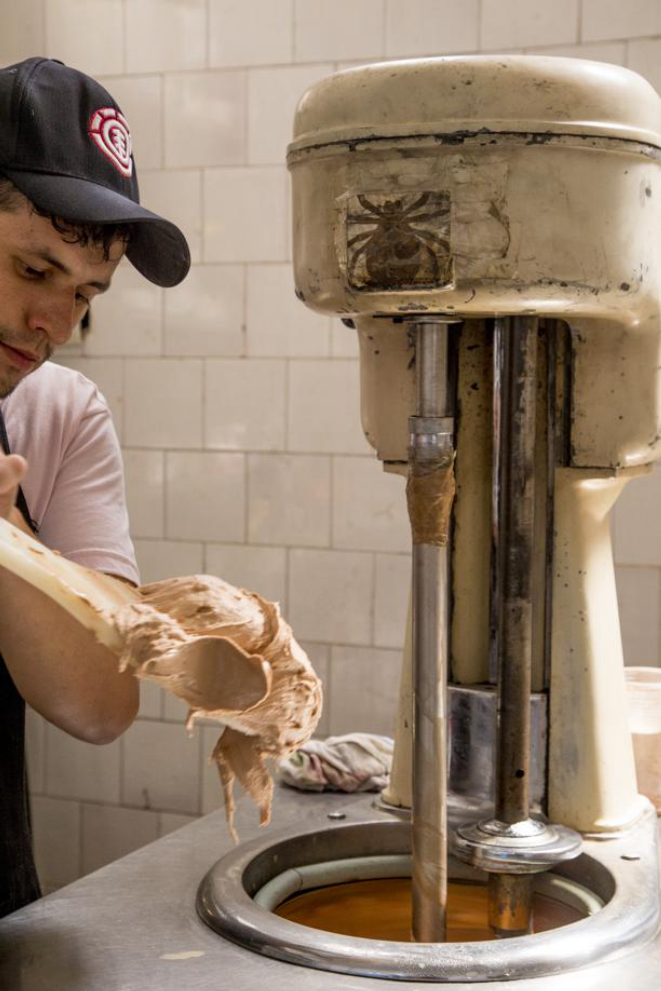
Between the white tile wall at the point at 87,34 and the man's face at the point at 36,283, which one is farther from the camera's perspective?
the white tile wall at the point at 87,34

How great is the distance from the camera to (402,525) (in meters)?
2.45

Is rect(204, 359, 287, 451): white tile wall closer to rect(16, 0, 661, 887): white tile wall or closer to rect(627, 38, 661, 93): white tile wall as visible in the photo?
rect(16, 0, 661, 887): white tile wall

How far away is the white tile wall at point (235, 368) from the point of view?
8.11ft

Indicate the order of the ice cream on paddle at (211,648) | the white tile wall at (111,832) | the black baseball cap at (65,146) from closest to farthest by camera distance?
the ice cream on paddle at (211,648) → the black baseball cap at (65,146) → the white tile wall at (111,832)

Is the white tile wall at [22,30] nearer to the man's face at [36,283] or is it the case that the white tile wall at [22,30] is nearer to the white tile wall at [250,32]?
the white tile wall at [250,32]

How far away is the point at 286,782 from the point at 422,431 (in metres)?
0.59

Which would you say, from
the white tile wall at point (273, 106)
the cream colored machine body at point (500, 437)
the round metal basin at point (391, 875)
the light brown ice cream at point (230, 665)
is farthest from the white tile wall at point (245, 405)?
the light brown ice cream at point (230, 665)

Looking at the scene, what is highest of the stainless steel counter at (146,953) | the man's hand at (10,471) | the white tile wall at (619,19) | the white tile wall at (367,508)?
the white tile wall at (619,19)

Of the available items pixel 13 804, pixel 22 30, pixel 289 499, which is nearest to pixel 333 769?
pixel 13 804

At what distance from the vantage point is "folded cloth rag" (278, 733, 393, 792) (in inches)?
57.8

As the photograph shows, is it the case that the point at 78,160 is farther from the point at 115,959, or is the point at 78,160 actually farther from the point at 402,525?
the point at 402,525

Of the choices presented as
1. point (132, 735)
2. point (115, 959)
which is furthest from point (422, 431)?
→ point (132, 735)

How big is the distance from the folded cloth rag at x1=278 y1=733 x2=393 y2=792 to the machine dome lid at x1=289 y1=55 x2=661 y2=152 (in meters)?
0.75

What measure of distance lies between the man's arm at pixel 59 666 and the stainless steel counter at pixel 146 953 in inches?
7.2
